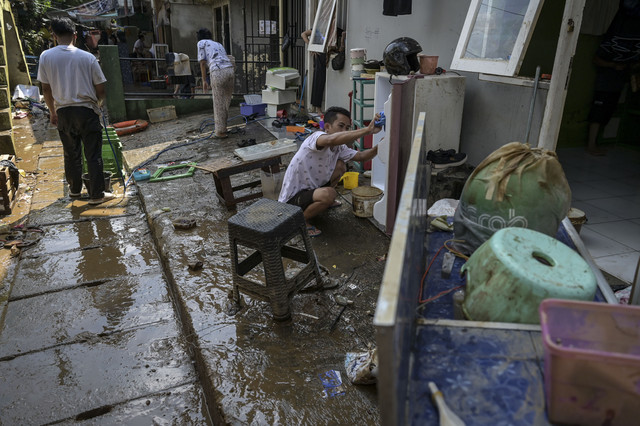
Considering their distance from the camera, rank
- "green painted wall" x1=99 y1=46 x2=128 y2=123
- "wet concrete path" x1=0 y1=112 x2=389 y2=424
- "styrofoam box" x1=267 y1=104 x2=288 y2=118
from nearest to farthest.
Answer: "wet concrete path" x1=0 y1=112 x2=389 y2=424, "styrofoam box" x1=267 y1=104 x2=288 y2=118, "green painted wall" x1=99 y1=46 x2=128 y2=123

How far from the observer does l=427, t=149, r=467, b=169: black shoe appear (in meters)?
4.60

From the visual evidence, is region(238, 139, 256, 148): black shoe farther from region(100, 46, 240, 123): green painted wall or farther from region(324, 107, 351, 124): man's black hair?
region(100, 46, 240, 123): green painted wall

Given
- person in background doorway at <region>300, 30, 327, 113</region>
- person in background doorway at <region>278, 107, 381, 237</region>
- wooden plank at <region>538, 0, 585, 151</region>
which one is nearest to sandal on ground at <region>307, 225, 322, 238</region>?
person in background doorway at <region>278, 107, 381, 237</region>

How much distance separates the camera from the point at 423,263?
9.02 ft

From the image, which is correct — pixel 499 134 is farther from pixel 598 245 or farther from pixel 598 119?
pixel 598 119

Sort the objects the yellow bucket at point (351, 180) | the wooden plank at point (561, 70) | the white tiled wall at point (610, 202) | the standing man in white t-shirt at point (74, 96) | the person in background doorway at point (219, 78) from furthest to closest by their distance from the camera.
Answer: the person in background doorway at point (219, 78), the yellow bucket at point (351, 180), the standing man in white t-shirt at point (74, 96), the white tiled wall at point (610, 202), the wooden plank at point (561, 70)

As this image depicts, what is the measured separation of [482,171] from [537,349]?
1191 millimetres

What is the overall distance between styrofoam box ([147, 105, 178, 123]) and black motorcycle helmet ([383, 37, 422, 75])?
309 inches

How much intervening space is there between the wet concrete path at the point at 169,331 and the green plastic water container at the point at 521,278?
0.97m

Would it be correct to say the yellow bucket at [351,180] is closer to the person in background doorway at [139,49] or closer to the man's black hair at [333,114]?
the man's black hair at [333,114]

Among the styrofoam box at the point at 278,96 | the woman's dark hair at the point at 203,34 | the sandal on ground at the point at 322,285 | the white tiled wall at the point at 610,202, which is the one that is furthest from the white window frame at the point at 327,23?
the sandal on ground at the point at 322,285

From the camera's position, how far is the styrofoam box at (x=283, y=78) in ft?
31.6

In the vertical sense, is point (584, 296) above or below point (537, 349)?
above

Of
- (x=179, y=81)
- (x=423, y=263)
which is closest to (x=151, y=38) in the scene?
(x=179, y=81)
